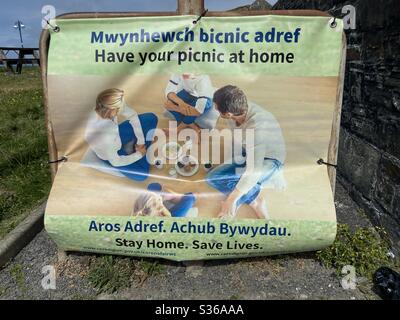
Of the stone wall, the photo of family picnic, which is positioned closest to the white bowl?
the photo of family picnic

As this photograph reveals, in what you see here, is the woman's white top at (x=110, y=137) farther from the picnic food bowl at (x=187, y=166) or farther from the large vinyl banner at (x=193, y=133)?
the picnic food bowl at (x=187, y=166)

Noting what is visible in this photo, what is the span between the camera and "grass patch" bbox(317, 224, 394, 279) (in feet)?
9.52

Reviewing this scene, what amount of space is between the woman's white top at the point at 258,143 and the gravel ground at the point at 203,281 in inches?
26.5

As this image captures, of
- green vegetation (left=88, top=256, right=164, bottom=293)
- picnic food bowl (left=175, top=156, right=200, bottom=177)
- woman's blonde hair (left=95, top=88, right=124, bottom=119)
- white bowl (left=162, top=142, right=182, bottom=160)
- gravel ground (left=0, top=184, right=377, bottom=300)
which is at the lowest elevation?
gravel ground (left=0, top=184, right=377, bottom=300)

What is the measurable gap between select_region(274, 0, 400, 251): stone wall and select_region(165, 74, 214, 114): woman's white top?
4.66 ft

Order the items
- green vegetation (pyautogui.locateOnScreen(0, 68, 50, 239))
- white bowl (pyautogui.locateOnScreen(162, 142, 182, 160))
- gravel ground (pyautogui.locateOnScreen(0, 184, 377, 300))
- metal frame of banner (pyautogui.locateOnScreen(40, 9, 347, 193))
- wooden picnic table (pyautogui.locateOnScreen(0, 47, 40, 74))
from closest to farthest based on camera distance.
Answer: metal frame of banner (pyautogui.locateOnScreen(40, 9, 347, 193)) → gravel ground (pyautogui.locateOnScreen(0, 184, 377, 300)) → white bowl (pyautogui.locateOnScreen(162, 142, 182, 160)) → green vegetation (pyautogui.locateOnScreen(0, 68, 50, 239)) → wooden picnic table (pyautogui.locateOnScreen(0, 47, 40, 74))

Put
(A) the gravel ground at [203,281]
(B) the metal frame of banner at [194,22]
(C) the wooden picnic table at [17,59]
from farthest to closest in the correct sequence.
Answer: (C) the wooden picnic table at [17,59] < (A) the gravel ground at [203,281] < (B) the metal frame of banner at [194,22]

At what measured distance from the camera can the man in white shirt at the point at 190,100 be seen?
269 cm

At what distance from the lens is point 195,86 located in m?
2.70

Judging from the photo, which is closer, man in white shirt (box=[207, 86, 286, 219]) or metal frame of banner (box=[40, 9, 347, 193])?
metal frame of banner (box=[40, 9, 347, 193])

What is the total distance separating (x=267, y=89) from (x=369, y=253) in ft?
4.98

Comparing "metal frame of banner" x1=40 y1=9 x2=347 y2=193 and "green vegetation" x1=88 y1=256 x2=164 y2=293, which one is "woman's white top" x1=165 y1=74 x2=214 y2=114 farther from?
"green vegetation" x1=88 y1=256 x2=164 y2=293

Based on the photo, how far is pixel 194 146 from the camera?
2.83m

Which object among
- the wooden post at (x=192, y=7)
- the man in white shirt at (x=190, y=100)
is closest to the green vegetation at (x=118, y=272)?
the man in white shirt at (x=190, y=100)
